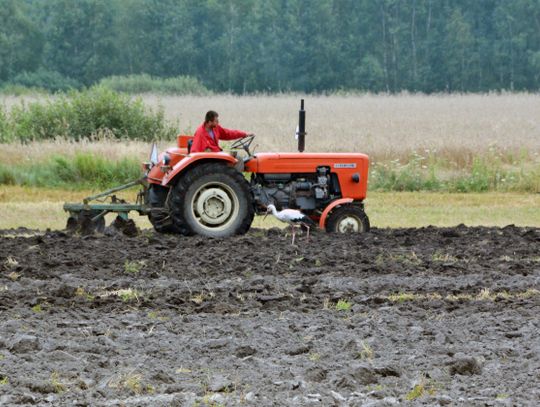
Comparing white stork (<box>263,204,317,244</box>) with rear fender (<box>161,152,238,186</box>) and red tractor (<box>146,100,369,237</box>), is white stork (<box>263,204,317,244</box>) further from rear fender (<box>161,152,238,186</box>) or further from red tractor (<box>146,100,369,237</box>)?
rear fender (<box>161,152,238,186</box>)

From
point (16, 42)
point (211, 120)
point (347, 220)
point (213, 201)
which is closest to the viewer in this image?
point (211, 120)

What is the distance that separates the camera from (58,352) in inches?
296

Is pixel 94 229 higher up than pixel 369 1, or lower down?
lower down

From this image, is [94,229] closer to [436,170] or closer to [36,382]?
[36,382]

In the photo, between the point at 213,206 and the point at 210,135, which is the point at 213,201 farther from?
the point at 210,135

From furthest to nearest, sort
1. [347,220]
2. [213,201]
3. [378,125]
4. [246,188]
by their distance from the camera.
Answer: [378,125], [347,220], [213,201], [246,188]

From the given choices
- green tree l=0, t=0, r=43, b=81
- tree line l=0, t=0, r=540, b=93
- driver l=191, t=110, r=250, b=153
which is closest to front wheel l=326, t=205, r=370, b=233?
driver l=191, t=110, r=250, b=153

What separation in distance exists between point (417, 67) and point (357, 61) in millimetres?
3561

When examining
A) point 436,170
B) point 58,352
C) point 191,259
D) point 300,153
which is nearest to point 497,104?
point 436,170

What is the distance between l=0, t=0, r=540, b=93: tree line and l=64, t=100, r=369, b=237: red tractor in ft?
180

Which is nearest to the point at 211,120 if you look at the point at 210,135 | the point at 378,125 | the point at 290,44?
the point at 210,135

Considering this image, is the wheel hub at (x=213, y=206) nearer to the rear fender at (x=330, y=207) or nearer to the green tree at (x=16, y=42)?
the rear fender at (x=330, y=207)

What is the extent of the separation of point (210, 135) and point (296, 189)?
1.24 meters

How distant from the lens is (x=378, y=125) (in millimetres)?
31547
